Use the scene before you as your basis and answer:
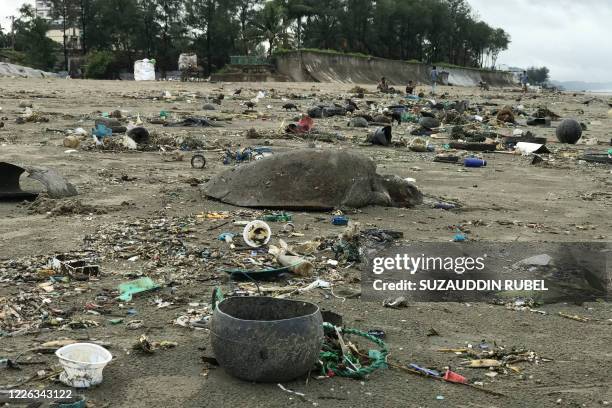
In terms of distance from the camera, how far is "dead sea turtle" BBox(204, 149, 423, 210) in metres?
5.84

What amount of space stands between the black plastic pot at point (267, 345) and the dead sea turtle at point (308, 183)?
3108mm

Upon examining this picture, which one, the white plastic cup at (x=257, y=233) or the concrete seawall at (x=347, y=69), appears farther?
the concrete seawall at (x=347, y=69)

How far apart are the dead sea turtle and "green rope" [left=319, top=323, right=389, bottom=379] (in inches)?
111

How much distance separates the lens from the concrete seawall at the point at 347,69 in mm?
41500

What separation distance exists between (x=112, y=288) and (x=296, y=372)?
1.58 m

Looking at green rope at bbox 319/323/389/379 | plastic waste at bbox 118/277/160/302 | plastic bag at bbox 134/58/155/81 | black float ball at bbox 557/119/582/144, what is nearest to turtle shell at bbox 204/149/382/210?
plastic waste at bbox 118/277/160/302

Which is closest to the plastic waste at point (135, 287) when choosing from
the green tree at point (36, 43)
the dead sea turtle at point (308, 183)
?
the dead sea turtle at point (308, 183)

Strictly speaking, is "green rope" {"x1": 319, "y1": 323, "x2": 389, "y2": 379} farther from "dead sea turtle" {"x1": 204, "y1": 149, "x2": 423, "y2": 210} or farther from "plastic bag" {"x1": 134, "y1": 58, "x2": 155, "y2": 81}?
"plastic bag" {"x1": 134, "y1": 58, "x2": 155, "y2": 81}

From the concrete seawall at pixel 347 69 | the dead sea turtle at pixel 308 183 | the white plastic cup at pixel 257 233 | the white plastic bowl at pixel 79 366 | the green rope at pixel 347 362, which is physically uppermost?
the concrete seawall at pixel 347 69

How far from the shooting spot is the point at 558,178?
28.8 feet

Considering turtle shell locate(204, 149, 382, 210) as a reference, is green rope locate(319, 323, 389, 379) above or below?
below

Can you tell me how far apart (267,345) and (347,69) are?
4427 centimetres

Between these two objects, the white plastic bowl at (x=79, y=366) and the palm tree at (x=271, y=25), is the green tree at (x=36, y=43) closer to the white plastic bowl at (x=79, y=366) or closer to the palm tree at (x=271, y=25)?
the palm tree at (x=271, y=25)

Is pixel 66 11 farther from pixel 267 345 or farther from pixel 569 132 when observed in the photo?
pixel 267 345
